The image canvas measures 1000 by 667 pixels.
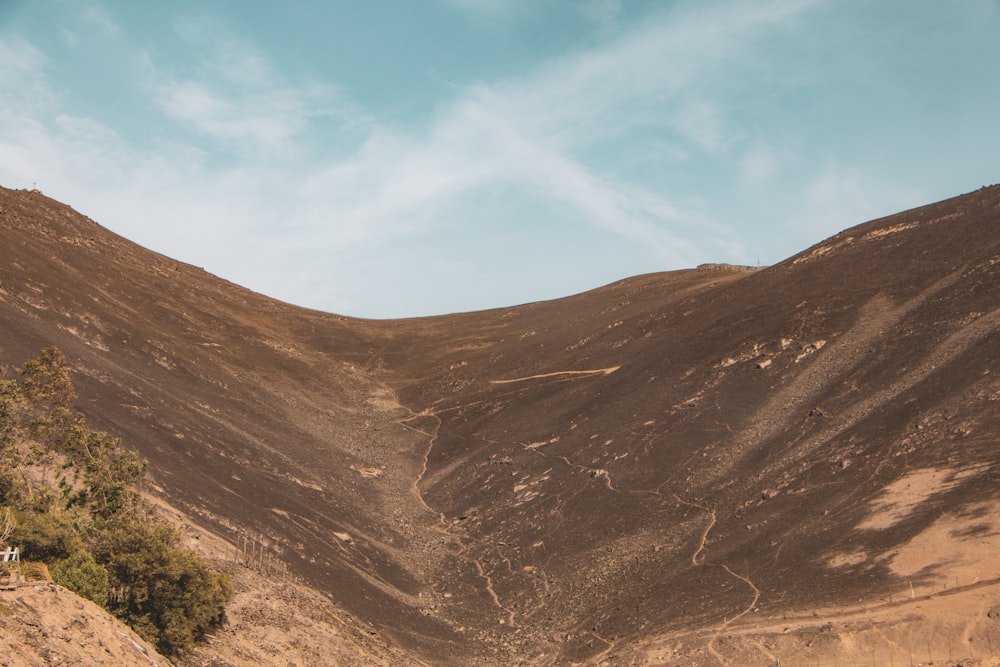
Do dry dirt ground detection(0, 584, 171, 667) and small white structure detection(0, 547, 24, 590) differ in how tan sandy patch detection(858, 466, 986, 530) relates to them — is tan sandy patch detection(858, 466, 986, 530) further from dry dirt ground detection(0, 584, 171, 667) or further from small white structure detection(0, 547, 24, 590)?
small white structure detection(0, 547, 24, 590)

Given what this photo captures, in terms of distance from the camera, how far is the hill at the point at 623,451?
30938mm

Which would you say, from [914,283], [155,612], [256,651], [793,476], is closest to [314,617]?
[256,651]

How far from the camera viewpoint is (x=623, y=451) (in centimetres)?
4647

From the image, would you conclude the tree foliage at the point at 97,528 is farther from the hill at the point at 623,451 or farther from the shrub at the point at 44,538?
the hill at the point at 623,451

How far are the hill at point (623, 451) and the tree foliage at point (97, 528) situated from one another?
4477 millimetres

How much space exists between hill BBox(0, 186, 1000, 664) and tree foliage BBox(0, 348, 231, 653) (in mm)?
4477

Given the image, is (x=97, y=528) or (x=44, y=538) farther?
(x=97, y=528)

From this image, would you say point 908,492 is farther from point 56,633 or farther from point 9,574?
point 9,574

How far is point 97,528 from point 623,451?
26031 millimetres

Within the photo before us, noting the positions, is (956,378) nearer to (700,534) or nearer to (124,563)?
(700,534)

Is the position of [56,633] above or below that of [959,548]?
above

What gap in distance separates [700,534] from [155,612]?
2060 centimetres

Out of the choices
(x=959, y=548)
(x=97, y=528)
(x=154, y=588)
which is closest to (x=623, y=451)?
(x=959, y=548)

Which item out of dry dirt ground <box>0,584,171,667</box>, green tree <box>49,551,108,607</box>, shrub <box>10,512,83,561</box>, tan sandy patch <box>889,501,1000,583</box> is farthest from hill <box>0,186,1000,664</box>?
dry dirt ground <box>0,584,171,667</box>
